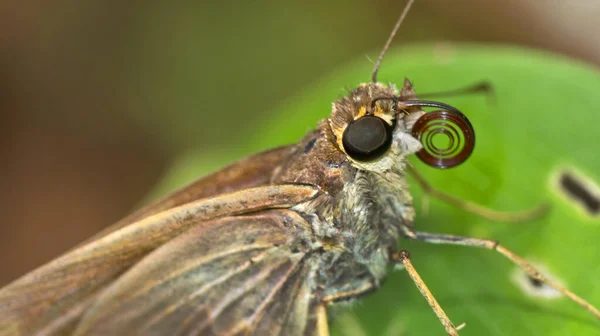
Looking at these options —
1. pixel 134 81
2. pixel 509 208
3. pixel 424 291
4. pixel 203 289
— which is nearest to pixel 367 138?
pixel 424 291

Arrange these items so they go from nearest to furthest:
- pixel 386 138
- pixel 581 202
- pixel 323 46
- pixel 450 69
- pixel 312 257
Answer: pixel 386 138 → pixel 312 257 → pixel 581 202 → pixel 450 69 → pixel 323 46

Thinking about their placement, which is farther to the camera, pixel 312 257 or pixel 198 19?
pixel 198 19

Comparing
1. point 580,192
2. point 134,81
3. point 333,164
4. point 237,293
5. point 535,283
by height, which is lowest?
point 535,283

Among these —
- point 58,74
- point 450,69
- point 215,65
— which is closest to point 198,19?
point 215,65

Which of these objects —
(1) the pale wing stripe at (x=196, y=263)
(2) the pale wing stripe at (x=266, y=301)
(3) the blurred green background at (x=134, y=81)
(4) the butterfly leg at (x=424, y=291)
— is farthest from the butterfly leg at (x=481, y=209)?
(3) the blurred green background at (x=134, y=81)

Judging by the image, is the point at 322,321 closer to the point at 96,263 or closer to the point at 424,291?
the point at 424,291

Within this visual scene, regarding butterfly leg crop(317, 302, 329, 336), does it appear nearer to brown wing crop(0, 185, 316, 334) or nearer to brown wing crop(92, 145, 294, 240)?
brown wing crop(0, 185, 316, 334)

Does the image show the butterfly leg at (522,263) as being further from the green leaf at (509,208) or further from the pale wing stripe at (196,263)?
the pale wing stripe at (196,263)

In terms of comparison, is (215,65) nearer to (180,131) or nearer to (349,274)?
(180,131)
